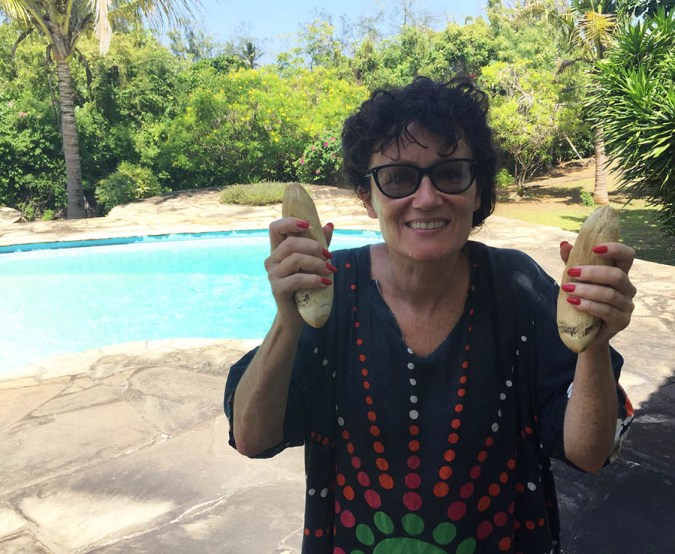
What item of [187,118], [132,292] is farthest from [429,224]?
[187,118]

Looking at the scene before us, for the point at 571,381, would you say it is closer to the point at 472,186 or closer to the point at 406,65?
the point at 472,186

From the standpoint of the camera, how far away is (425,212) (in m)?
1.40

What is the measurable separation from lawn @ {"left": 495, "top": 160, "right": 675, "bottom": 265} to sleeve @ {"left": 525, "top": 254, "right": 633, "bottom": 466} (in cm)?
710

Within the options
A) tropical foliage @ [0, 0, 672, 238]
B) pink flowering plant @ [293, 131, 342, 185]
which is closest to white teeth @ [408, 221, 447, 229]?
tropical foliage @ [0, 0, 672, 238]

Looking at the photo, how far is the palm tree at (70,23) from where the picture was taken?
551 inches

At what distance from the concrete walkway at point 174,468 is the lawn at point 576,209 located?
5043 mm

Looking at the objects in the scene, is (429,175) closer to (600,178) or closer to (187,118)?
(600,178)

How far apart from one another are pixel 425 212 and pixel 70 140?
15.9 metres

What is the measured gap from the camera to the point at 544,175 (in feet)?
70.2

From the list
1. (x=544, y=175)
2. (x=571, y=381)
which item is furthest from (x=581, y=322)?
(x=544, y=175)

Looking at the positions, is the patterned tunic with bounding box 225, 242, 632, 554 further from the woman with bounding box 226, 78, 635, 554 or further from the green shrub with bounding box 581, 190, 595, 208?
the green shrub with bounding box 581, 190, 595, 208

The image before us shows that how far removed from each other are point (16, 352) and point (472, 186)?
7877 millimetres

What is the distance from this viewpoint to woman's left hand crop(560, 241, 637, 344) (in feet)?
3.55

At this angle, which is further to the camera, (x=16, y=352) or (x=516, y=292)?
(x=16, y=352)
